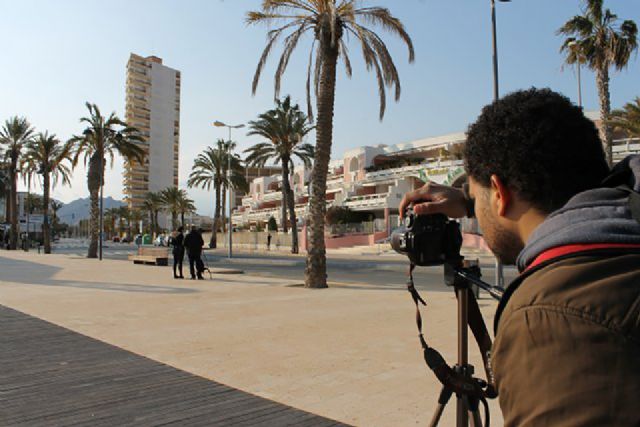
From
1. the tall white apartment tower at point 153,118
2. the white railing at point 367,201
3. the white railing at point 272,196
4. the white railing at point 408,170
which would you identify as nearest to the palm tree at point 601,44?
the white railing at point 408,170

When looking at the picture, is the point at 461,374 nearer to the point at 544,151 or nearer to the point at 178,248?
the point at 544,151

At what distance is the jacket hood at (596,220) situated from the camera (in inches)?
37.0

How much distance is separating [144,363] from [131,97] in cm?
12461

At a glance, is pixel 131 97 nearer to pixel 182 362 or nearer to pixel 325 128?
pixel 325 128

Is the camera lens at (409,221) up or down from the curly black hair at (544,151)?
down

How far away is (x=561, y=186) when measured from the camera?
116 centimetres

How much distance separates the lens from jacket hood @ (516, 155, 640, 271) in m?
0.94

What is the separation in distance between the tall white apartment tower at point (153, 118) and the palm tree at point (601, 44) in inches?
4146

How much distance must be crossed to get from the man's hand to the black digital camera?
3 centimetres

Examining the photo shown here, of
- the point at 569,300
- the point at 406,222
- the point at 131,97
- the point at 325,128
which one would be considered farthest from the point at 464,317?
the point at 131,97

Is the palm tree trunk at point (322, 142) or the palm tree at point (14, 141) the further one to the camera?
the palm tree at point (14, 141)

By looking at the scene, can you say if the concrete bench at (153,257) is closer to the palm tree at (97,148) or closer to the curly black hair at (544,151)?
the palm tree at (97,148)

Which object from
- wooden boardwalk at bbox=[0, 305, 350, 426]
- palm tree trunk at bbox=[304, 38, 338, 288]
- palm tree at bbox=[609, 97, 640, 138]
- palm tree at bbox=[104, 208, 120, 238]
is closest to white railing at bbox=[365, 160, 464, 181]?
palm tree at bbox=[609, 97, 640, 138]

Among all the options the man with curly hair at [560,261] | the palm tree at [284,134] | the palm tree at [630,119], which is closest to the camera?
the man with curly hair at [560,261]
